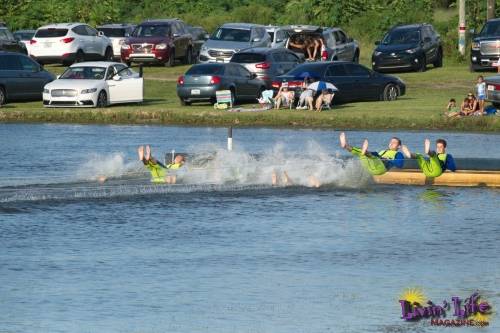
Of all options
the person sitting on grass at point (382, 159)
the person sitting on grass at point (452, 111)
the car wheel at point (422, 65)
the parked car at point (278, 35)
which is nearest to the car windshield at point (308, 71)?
the person sitting on grass at point (452, 111)

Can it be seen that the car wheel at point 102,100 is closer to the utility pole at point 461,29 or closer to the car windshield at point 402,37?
the car windshield at point 402,37

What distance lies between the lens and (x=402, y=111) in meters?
42.3

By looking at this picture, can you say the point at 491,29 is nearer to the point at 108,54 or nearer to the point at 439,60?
the point at 439,60

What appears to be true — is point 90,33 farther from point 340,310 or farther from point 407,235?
point 340,310

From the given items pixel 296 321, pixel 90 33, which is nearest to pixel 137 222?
pixel 296 321

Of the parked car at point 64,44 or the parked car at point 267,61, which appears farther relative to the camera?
the parked car at point 64,44

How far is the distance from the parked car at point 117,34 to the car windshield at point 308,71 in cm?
1671

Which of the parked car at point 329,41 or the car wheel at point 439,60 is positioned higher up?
the parked car at point 329,41

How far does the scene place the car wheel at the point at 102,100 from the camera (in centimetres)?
4425

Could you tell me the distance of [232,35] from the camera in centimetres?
5475

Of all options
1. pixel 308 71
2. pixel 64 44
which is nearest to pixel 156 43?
pixel 64 44

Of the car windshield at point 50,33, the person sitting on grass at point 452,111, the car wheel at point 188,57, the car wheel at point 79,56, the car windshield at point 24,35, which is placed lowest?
the car wheel at point 188,57

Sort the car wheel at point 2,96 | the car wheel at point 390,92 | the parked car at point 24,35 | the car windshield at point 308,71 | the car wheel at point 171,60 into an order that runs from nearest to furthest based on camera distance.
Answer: the car windshield at point 308,71, the car wheel at point 2,96, the car wheel at point 390,92, the car wheel at point 171,60, the parked car at point 24,35

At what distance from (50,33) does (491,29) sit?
1680 centimetres
